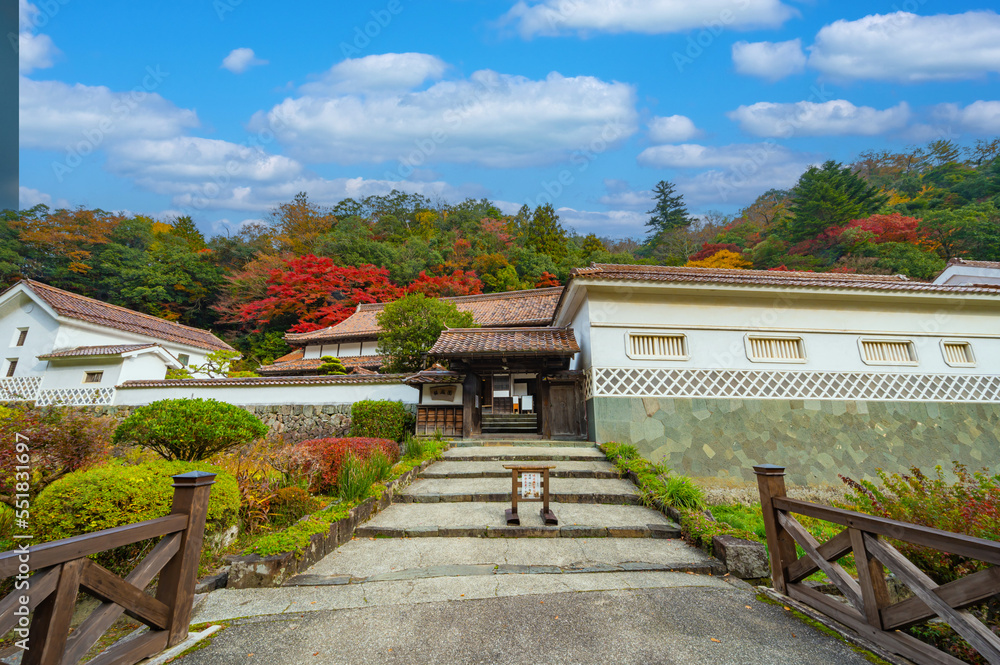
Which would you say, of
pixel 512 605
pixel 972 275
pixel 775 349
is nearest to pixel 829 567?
pixel 512 605

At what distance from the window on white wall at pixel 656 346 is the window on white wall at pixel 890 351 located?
4619 mm

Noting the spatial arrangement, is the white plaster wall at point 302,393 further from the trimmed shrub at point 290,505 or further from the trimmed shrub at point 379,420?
the trimmed shrub at point 290,505

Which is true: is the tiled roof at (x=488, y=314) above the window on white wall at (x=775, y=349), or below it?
above

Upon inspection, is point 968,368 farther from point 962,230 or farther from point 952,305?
point 962,230

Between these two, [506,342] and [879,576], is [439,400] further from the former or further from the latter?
[879,576]

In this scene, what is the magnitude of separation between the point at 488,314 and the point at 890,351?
583 inches

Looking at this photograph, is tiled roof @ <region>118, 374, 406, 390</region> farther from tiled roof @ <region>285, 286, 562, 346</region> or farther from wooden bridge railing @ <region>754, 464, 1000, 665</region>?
wooden bridge railing @ <region>754, 464, 1000, 665</region>

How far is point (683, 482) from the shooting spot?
19.3 feet

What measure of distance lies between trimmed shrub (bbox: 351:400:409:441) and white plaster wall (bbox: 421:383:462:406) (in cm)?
72

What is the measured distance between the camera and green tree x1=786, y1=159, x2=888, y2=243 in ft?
89.4

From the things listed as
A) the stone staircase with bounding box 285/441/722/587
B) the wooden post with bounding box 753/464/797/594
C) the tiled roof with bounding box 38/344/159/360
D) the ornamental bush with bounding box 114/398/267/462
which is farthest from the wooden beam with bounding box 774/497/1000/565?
the tiled roof with bounding box 38/344/159/360

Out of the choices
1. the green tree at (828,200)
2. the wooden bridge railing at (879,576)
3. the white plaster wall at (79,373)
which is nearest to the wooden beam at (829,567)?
the wooden bridge railing at (879,576)

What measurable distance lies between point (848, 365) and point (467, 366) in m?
9.41

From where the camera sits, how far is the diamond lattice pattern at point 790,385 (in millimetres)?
9648
